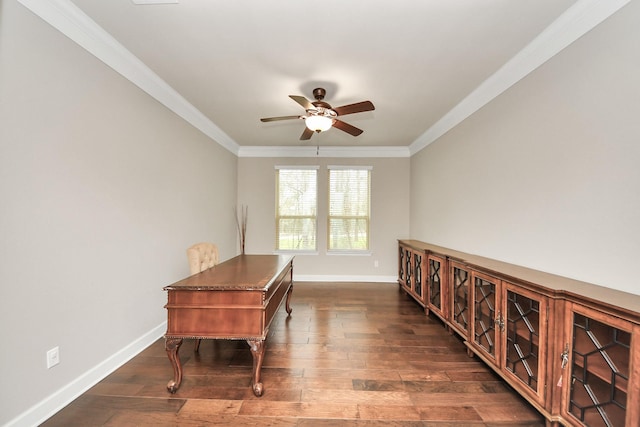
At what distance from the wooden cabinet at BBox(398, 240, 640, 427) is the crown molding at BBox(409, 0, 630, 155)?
160 centimetres

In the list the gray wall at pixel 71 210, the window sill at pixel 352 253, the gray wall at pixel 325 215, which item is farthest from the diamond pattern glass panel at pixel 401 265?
the gray wall at pixel 71 210

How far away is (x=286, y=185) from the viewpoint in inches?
210

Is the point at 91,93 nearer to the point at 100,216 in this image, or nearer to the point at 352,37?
the point at 100,216

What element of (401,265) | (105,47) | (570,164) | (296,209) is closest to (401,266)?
(401,265)

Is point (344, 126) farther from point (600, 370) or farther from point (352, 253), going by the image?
point (352, 253)

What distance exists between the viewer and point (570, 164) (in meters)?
1.85

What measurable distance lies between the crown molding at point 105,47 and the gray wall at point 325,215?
2076mm

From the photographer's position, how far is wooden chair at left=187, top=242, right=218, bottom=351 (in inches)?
99.4

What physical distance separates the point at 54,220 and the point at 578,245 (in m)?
3.40

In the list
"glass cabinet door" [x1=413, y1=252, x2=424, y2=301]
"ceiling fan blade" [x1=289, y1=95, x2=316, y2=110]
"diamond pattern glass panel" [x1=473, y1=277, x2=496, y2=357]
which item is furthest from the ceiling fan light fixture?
"glass cabinet door" [x1=413, y1=252, x2=424, y2=301]

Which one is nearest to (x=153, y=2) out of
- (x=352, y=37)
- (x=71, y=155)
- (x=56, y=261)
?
(x=71, y=155)

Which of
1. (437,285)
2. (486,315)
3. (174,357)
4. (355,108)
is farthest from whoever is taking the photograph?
(437,285)

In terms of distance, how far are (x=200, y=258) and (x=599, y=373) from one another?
9.32 feet

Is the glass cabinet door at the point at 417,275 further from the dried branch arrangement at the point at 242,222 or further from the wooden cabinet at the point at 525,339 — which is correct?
the dried branch arrangement at the point at 242,222
